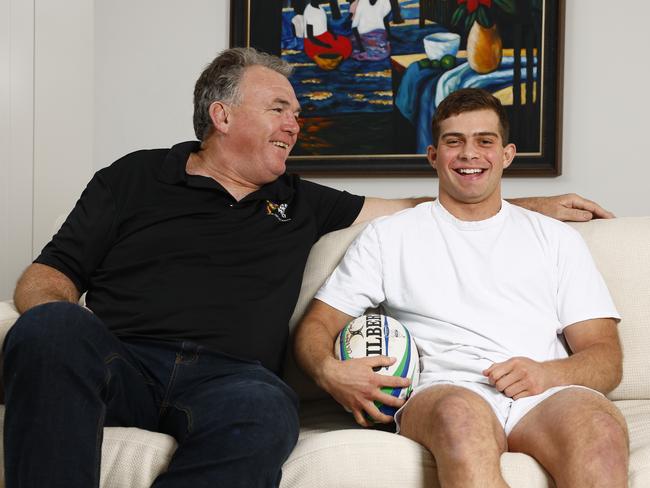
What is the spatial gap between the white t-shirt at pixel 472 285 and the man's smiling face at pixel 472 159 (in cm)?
6

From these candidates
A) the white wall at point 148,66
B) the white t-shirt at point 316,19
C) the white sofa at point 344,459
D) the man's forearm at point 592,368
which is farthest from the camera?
the white wall at point 148,66

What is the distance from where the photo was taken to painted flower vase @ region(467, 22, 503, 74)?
3.10m

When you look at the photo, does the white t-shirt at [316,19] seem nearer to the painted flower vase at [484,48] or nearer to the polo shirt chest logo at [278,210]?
the painted flower vase at [484,48]

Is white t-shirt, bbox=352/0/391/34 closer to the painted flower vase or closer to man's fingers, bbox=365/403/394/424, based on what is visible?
the painted flower vase

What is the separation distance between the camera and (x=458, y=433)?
5.17 ft

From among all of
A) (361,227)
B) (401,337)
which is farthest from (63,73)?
(401,337)

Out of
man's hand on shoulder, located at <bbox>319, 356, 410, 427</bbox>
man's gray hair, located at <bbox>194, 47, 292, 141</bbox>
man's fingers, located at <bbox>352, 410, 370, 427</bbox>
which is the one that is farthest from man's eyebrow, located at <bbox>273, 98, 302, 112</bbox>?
man's fingers, located at <bbox>352, 410, 370, 427</bbox>

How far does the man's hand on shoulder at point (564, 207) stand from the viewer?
2322 mm

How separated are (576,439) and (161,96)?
2.49 metres

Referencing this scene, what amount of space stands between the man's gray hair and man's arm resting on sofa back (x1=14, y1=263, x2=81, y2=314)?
2.03ft

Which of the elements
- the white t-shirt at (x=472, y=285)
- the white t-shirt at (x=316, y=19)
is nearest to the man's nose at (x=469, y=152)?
the white t-shirt at (x=472, y=285)

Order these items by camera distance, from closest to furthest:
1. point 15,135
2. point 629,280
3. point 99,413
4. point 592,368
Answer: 1. point 99,413
2. point 592,368
3. point 629,280
4. point 15,135

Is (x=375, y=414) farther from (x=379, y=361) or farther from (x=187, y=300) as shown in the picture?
(x=187, y=300)

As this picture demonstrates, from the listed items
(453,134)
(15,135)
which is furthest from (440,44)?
(15,135)
